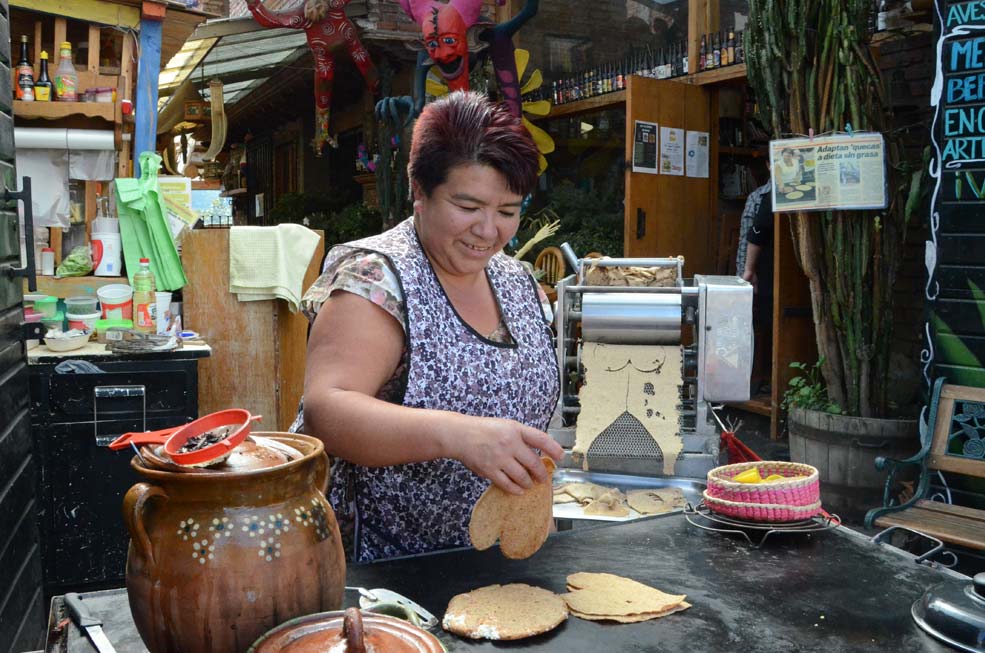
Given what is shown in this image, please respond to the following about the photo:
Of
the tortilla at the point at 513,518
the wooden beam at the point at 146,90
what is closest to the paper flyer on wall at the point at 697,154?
the wooden beam at the point at 146,90

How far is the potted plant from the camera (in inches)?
184

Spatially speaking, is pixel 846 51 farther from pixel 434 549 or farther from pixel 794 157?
pixel 434 549

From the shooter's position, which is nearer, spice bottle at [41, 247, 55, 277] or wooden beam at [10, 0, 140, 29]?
spice bottle at [41, 247, 55, 277]

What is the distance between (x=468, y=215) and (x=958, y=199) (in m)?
3.13

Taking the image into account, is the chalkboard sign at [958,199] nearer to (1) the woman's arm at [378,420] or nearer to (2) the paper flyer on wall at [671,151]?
(2) the paper flyer on wall at [671,151]

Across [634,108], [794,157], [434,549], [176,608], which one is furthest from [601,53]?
[176,608]

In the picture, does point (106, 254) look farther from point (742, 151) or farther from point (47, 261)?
point (742, 151)

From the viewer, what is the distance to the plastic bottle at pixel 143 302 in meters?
4.00

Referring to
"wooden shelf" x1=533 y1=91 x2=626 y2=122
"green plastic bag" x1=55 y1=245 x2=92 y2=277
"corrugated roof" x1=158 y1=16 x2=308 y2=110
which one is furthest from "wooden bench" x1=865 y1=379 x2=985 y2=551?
"corrugated roof" x1=158 y1=16 x2=308 y2=110

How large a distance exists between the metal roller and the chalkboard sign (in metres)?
1.94

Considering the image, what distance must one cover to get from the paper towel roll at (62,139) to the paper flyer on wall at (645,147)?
12.3 feet

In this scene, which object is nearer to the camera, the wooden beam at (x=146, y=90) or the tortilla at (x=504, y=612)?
the tortilla at (x=504, y=612)

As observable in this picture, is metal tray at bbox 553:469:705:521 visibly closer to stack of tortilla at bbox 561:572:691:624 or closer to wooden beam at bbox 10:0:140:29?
stack of tortilla at bbox 561:572:691:624

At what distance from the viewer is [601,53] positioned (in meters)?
9.50
